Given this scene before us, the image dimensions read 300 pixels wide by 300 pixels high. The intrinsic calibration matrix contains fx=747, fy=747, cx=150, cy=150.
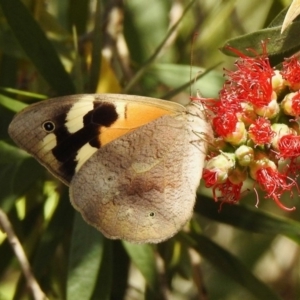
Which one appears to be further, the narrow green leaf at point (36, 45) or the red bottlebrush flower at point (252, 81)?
the narrow green leaf at point (36, 45)

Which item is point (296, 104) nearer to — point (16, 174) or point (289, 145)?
point (289, 145)

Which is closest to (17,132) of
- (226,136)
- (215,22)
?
(226,136)

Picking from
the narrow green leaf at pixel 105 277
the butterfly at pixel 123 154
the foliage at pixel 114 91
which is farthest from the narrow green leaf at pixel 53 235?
the butterfly at pixel 123 154

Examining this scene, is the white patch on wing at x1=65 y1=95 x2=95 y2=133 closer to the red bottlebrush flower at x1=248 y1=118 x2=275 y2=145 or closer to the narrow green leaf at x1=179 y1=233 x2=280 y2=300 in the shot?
the red bottlebrush flower at x1=248 y1=118 x2=275 y2=145

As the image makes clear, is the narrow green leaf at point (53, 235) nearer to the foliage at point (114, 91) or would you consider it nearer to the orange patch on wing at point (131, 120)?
the foliage at point (114, 91)

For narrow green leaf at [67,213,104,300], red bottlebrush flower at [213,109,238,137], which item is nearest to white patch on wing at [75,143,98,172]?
narrow green leaf at [67,213,104,300]
